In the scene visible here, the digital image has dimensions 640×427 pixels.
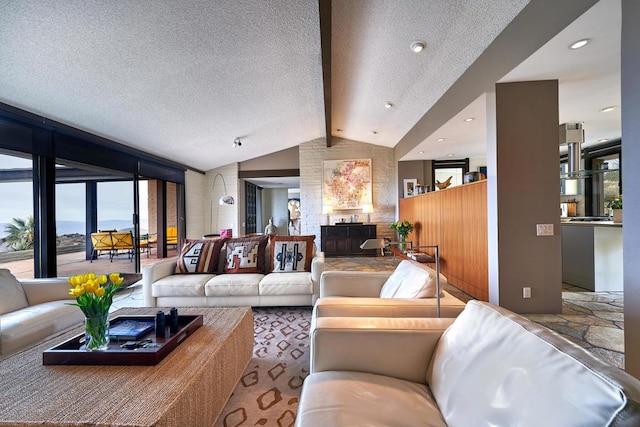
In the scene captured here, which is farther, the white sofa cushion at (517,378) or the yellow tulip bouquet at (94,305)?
the yellow tulip bouquet at (94,305)

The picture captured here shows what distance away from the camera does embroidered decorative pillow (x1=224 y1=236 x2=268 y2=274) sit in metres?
3.14

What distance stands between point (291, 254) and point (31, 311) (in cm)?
223

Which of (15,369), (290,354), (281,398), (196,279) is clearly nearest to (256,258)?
(196,279)

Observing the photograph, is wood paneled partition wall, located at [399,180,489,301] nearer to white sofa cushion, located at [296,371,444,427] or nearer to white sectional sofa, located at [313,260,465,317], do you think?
white sectional sofa, located at [313,260,465,317]

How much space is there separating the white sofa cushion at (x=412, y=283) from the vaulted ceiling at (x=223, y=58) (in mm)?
2113

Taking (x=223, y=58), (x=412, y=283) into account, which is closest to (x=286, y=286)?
(x=412, y=283)

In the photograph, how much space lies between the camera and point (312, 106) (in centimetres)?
488

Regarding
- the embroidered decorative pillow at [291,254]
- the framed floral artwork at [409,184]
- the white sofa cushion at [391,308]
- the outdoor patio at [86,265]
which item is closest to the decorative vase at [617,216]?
the framed floral artwork at [409,184]

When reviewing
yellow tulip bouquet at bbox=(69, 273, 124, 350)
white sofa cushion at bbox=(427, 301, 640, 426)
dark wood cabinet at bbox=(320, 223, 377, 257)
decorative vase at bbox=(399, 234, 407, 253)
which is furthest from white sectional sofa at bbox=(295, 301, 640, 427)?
dark wood cabinet at bbox=(320, 223, 377, 257)

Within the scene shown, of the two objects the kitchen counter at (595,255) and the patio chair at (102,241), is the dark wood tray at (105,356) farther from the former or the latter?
the patio chair at (102,241)

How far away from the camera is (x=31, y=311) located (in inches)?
80.1

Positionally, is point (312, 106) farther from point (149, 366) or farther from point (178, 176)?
point (149, 366)

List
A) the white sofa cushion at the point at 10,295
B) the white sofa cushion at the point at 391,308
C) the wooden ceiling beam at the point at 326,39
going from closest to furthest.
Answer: the white sofa cushion at the point at 391,308 → the white sofa cushion at the point at 10,295 → the wooden ceiling beam at the point at 326,39

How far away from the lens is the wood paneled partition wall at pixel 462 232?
3.05 metres
